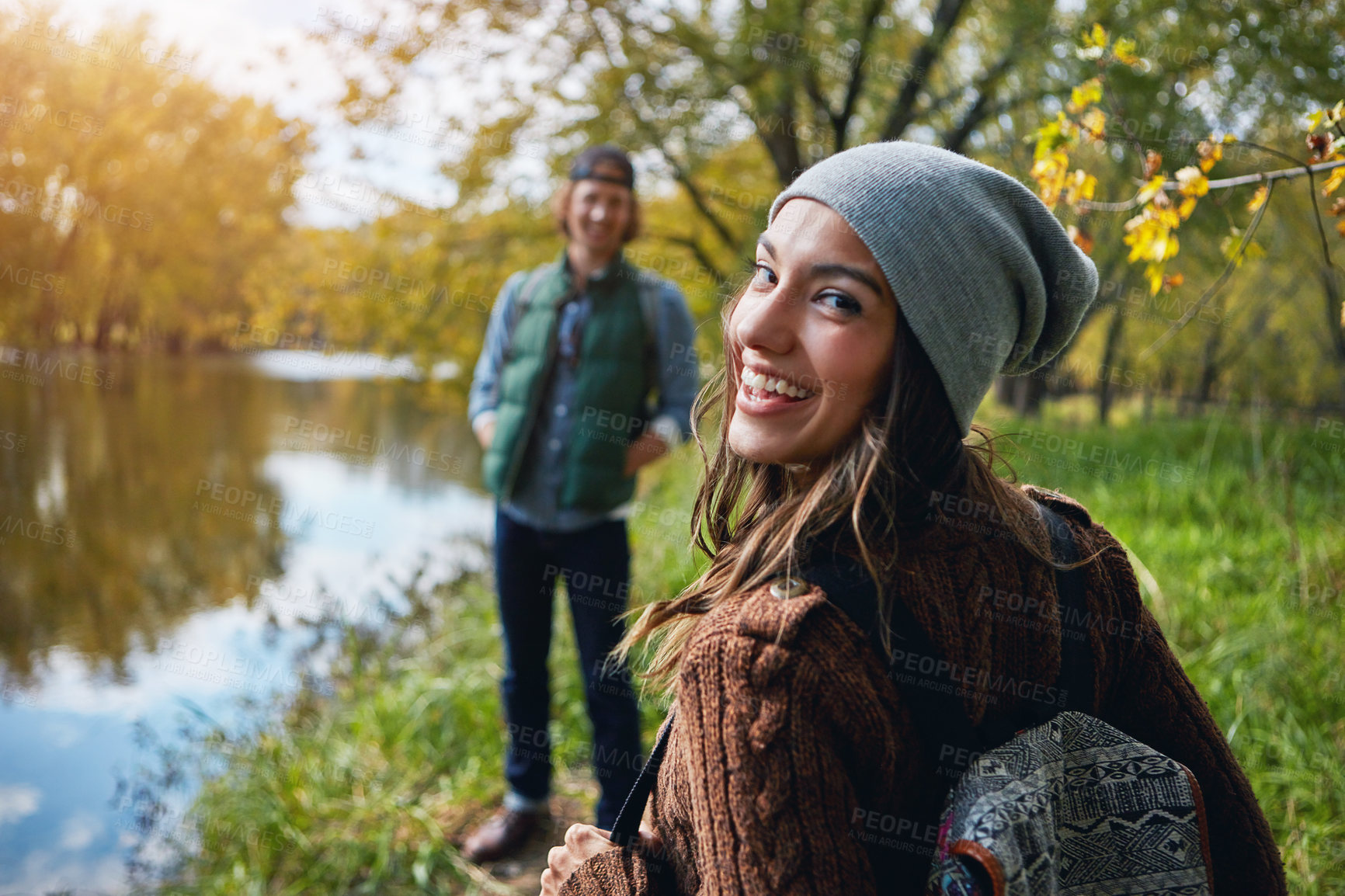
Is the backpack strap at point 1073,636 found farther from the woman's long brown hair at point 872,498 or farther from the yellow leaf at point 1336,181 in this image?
the yellow leaf at point 1336,181

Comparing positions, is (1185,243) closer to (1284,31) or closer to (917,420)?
(1284,31)

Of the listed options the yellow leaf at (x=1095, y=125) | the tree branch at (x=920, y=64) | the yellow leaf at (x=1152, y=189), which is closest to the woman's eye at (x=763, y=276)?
the yellow leaf at (x=1152, y=189)

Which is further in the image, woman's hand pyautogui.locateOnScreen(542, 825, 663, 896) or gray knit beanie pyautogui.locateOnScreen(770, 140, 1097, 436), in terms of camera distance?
woman's hand pyautogui.locateOnScreen(542, 825, 663, 896)

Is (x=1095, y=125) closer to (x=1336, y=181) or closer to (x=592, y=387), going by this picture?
(x=1336, y=181)

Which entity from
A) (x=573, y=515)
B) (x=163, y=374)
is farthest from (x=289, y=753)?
(x=163, y=374)

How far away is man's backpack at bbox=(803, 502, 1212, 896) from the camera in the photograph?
35.9 inches

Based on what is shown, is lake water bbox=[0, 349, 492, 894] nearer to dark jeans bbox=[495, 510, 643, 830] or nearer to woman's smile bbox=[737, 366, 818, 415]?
dark jeans bbox=[495, 510, 643, 830]

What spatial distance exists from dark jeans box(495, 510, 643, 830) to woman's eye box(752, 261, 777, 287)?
183 cm

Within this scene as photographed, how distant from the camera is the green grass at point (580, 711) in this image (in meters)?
3.07

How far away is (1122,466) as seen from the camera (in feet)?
21.3

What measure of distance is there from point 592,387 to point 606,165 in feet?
A: 2.56

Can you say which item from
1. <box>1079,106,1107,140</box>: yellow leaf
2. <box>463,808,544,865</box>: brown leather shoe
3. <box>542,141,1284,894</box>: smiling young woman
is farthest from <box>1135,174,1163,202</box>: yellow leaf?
<box>463,808,544,865</box>: brown leather shoe

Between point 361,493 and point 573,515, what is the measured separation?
903cm

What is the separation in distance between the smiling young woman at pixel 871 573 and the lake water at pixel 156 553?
3931mm
